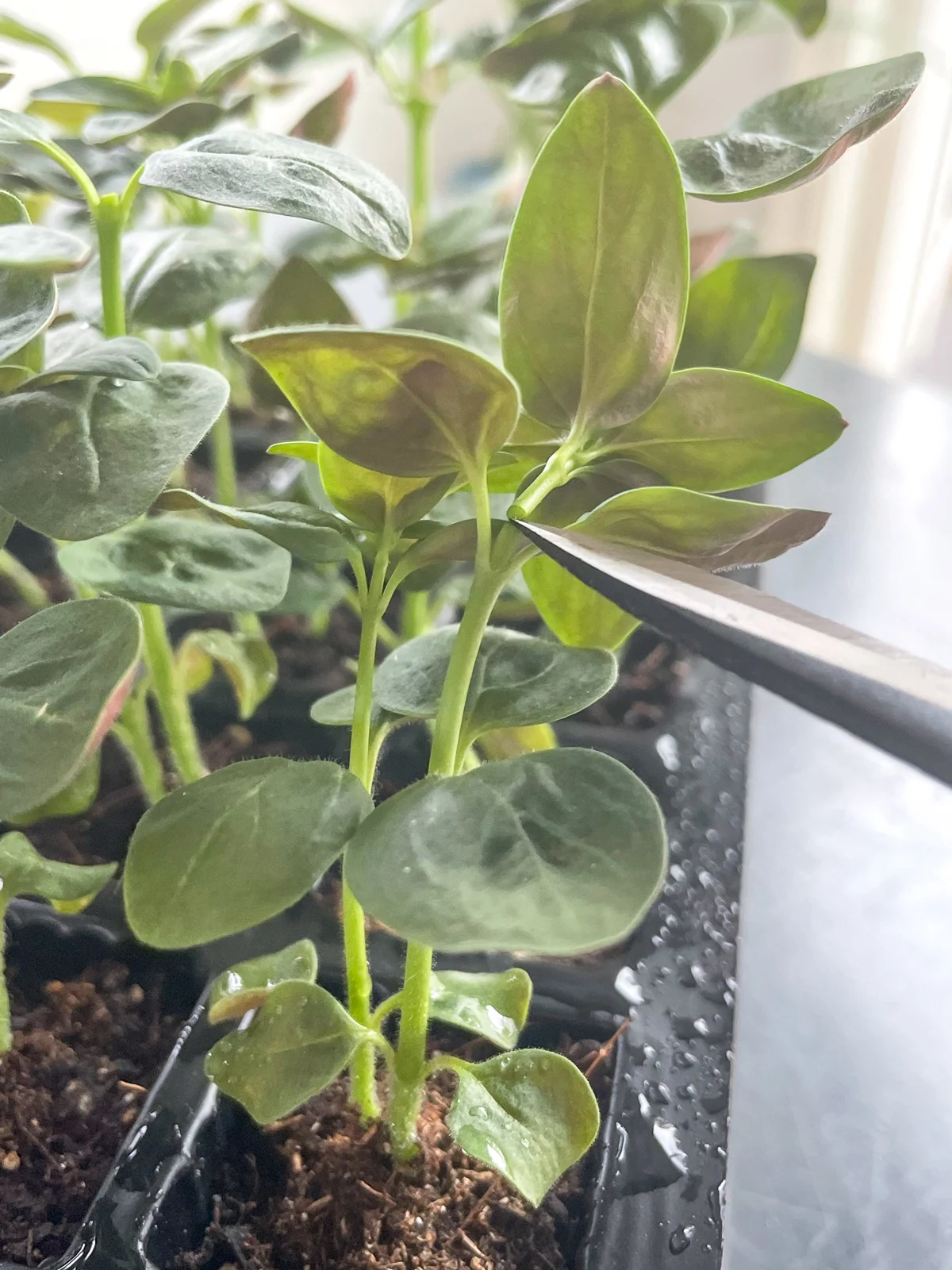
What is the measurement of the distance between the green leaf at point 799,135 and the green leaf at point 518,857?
208 mm

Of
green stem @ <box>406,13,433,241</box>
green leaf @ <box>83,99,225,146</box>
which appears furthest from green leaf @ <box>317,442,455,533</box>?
green stem @ <box>406,13,433,241</box>

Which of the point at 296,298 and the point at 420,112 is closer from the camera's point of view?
the point at 296,298

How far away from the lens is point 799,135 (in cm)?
36

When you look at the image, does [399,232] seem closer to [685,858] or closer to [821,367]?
[685,858]

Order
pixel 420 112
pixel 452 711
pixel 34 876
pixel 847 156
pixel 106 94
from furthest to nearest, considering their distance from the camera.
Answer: pixel 847 156 → pixel 420 112 → pixel 106 94 → pixel 34 876 → pixel 452 711

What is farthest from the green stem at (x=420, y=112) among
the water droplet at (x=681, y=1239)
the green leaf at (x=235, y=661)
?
the water droplet at (x=681, y=1239)

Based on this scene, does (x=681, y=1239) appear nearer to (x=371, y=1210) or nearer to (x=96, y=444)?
(x=371, y=1210)

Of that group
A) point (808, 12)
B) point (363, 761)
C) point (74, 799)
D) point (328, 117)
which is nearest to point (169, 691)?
point (74, 799)

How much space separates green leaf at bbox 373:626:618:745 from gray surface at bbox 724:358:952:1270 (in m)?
0.25

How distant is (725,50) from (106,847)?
1.73 m

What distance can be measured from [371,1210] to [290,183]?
0.39 metres

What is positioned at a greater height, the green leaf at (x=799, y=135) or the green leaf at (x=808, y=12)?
the green leaf at (x=808, y=12)

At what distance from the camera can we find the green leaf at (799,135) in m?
0.34

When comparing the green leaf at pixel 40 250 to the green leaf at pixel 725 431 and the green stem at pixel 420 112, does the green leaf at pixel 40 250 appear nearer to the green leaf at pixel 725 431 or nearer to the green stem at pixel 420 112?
the green leaf at pixel 725 431
